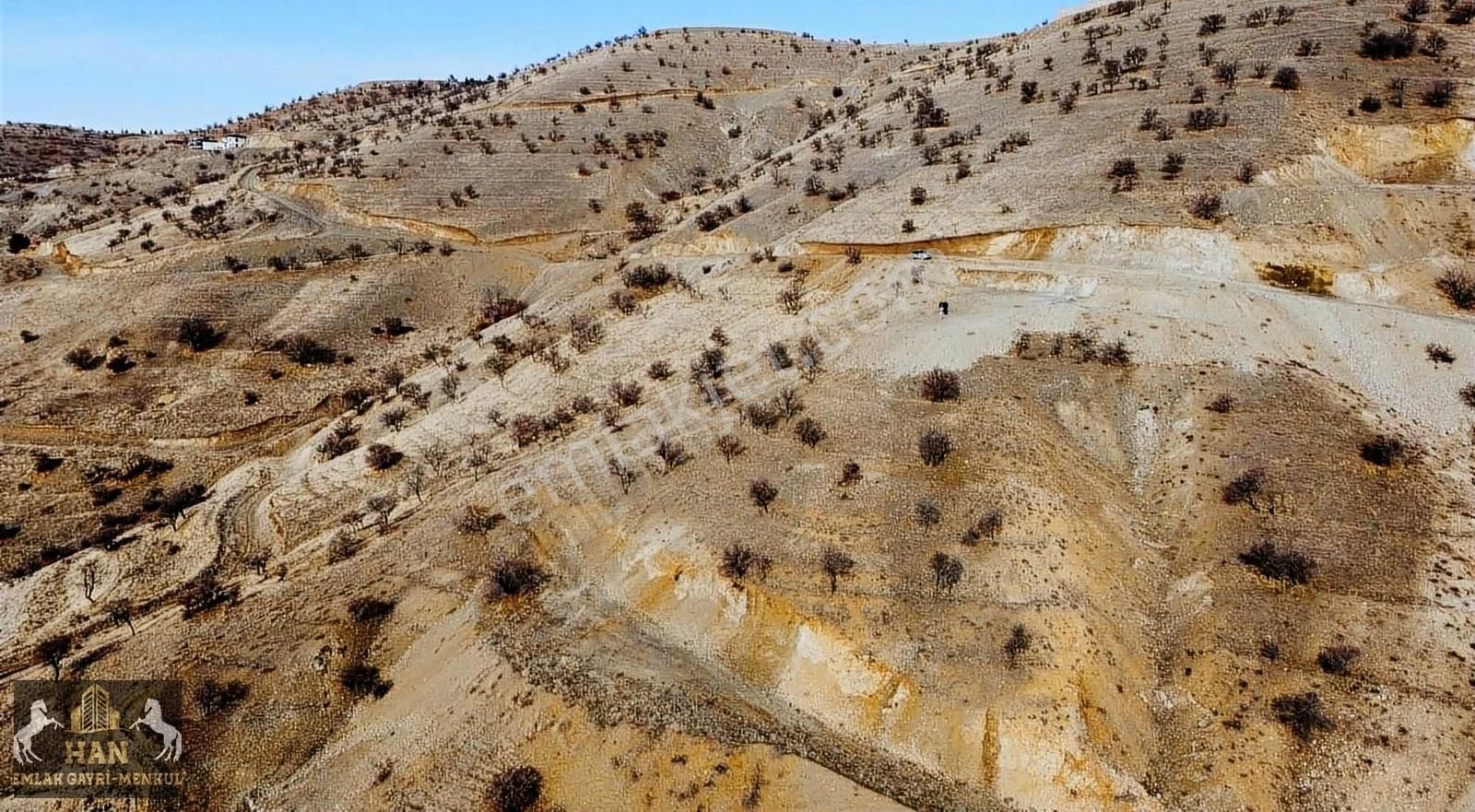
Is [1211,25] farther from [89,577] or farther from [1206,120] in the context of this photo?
[89,577]

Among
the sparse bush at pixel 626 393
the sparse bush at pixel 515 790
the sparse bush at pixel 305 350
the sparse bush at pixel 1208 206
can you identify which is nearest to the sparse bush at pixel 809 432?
the sparse bush at pixel 626 393

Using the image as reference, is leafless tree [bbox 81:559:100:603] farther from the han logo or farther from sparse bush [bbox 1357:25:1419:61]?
sparse bush [bbox 1357:25:1419:61]

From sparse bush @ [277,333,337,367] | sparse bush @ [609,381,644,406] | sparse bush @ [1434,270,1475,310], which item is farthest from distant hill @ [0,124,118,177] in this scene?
sparse bush @ [1434,270,1475,310]

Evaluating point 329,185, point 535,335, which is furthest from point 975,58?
point 329,185

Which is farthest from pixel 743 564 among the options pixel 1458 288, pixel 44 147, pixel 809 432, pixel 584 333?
pixel 44 147

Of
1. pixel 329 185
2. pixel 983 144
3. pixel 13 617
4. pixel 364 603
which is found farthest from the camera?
pixel 329 185

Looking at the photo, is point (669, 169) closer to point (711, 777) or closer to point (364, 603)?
point (364, 603)
